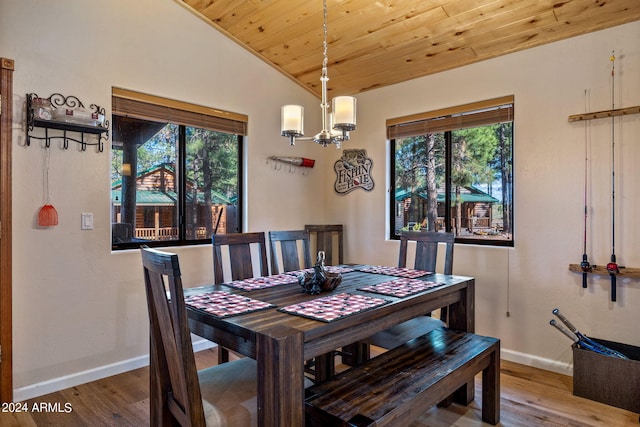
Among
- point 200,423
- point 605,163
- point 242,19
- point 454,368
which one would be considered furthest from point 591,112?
point 200,423

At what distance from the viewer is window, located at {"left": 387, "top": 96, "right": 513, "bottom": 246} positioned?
10.3ft

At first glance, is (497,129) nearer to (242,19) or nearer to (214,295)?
(242,19)

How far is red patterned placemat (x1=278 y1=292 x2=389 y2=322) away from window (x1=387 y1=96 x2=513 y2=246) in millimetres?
1767

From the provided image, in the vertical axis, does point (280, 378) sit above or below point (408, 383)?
above

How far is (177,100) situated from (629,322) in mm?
3645

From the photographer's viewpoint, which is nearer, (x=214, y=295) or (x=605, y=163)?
(x=214, y=295)

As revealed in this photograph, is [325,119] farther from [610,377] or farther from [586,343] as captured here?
[610,377]

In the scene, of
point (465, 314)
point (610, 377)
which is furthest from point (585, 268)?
point (465, 314)

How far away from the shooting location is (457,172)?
3.39m

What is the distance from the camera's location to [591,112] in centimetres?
264

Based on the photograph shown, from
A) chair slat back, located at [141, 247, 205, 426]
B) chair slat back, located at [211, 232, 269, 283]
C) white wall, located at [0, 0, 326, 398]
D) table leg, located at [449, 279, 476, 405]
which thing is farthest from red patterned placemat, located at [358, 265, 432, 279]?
chair slat back, located at [141, 247, 205, 426]

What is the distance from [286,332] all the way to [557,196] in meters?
2.41

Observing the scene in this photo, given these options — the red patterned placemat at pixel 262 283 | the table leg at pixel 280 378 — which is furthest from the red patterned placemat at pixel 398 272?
the table leg at pixel 280 378

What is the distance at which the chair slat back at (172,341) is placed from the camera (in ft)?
4.23
